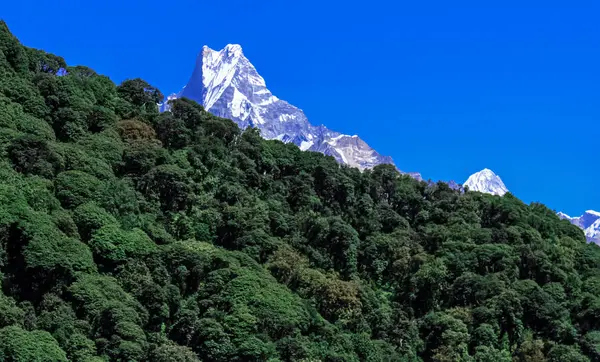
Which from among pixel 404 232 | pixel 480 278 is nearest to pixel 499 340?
pixel 480 278

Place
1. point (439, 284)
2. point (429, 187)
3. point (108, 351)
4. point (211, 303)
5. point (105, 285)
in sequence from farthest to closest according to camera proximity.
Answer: point (429, 187), point (439, 284), point (211, 303), point (105, 285), point (108, 351)

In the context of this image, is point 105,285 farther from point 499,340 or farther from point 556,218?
point 556,218

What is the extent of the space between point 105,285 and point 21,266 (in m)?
6.03

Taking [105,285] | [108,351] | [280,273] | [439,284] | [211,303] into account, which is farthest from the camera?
[439,284]

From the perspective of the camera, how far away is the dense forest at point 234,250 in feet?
166

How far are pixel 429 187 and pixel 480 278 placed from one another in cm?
2177

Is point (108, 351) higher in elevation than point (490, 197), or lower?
lower

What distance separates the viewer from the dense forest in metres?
50.7

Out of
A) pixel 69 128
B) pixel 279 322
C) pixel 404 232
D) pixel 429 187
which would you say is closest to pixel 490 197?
pixel 429 187

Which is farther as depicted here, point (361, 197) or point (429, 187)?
point (429, 187)

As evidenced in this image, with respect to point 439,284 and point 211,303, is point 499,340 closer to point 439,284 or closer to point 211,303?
point 439,284

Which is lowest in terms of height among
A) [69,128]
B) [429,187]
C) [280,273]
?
[280,273]

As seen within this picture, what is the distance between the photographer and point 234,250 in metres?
67.1

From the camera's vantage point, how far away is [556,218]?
309 ft
